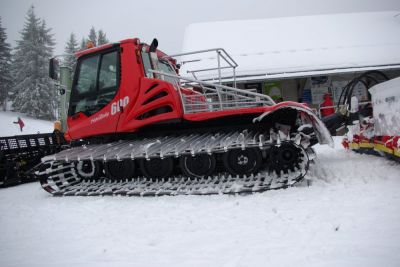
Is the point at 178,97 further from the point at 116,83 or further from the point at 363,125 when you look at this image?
the point at 363,125

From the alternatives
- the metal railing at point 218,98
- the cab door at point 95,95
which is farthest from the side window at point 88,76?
the metal railing at point 218,98

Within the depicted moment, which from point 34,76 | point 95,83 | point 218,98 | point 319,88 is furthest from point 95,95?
point 34,76

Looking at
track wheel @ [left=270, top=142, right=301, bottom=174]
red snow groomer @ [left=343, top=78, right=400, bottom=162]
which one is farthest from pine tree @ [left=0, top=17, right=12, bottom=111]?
red snow groomer @ [left=343, top=78, right=400, bottom=162]

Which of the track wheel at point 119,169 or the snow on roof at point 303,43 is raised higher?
the snow on roof at point 303,43

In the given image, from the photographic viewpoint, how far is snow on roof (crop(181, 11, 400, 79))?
12.5m

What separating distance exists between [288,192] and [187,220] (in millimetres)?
1501

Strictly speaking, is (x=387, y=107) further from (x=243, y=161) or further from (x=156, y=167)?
(x=156, y=167)

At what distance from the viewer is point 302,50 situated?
14109 millimetres

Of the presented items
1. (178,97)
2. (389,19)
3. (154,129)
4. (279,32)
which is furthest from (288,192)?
(389,19)

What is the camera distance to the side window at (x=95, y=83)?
520 cm

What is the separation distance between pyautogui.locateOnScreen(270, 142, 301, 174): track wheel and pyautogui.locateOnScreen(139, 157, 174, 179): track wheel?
174cm

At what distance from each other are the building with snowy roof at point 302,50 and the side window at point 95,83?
5.38m

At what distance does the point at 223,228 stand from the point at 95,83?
394 centimetres

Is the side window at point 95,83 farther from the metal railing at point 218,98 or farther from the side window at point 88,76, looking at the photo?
the metal railing at point 218,98
